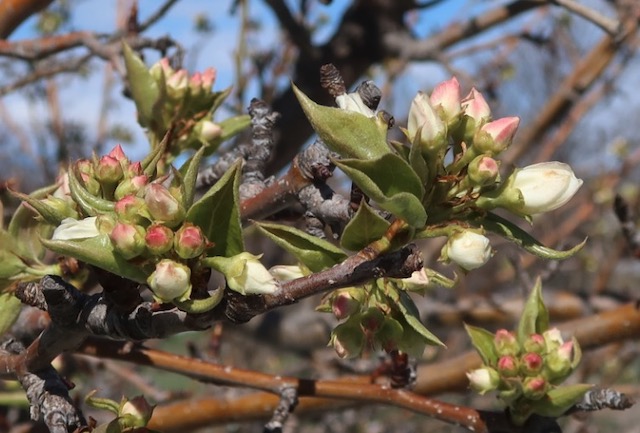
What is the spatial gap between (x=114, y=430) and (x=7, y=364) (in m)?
0.15

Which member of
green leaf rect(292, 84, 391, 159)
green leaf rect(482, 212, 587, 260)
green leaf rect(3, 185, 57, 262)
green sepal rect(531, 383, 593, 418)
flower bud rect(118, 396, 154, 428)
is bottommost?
green sepal rect(531, 383, 593, 418)

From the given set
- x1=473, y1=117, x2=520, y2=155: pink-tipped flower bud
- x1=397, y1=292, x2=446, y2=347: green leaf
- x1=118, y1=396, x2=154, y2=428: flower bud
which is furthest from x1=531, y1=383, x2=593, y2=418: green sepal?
x1=118, y1=396, x2=154, y2=428: flower bud

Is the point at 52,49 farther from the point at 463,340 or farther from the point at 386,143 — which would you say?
the point at 463,340

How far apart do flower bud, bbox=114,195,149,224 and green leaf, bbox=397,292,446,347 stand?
277 millimetres

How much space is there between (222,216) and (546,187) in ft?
1.01

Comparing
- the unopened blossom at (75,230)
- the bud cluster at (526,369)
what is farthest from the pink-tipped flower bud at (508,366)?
the unopened blossom at (75,230)

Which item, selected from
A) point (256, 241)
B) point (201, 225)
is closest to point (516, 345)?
point (201, 225)

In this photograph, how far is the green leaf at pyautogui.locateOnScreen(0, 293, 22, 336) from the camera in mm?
880

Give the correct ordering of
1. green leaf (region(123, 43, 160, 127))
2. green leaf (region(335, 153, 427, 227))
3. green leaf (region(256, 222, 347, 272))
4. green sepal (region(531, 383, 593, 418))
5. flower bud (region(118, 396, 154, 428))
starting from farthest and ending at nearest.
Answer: green leaf (region(123, 43, 160, 127)) → green sepal (region(531, 383, 593, 418)) → flower bud (region(118, 396, 154, 428)) → green leaf (region(256, 222, 347, 272)) → green leaf (region(335, 153, 427, 227))

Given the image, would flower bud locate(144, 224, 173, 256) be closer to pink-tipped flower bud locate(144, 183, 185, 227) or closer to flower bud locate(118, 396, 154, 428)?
pink-tipped flower bud locate(144, 183, 185, 227)

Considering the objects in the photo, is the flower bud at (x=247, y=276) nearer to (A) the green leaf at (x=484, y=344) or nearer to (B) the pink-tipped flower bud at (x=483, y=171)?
(B) the pink-tipped flower bud at (x=483, y=171)

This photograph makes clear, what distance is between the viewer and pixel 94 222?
0.70m

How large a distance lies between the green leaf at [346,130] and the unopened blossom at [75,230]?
0.72 feet

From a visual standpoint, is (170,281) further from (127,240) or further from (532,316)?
(532,316)
